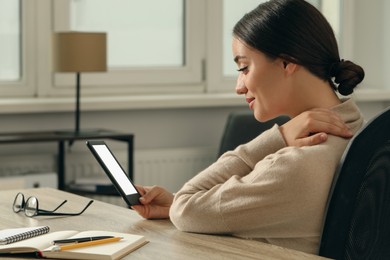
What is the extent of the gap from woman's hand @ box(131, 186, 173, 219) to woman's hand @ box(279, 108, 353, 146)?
41 centimetres

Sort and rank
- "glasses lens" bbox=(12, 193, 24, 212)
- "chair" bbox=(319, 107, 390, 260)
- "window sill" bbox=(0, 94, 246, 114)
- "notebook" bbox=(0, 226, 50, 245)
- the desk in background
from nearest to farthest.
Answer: "chair" bbox=(319, 107, 390, 260) → "notebook" bbox=(0, 226, 50, 245) → "glasses lens" bbox=(12, 193, 24, 212) → the desk in background → "window sill" bbox=(0, 94, 246, 114)

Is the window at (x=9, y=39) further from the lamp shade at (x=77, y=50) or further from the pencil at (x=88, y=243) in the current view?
the pencil at (x=88, y=243)

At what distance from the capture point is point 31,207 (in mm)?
2049

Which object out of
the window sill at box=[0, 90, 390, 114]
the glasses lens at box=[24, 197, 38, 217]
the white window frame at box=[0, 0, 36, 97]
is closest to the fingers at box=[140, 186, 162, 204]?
the glasses lens at box=[24, 197, 38, 217]

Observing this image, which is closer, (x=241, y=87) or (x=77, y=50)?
(x=241, y=87)

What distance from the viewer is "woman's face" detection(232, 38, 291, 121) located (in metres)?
1.74

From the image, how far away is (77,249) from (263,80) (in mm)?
525

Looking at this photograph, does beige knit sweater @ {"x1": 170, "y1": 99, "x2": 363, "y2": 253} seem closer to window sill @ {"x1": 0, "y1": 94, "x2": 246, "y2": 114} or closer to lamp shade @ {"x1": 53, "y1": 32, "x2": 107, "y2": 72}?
lamp shade @ {"x1": 53, "y1": 32, "x2": 107, "y2": 72}

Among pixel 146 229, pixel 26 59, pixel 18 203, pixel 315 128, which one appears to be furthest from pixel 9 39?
pixel 315 128

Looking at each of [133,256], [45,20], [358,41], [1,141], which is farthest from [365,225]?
[358,41]

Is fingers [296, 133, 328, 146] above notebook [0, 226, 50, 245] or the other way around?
above

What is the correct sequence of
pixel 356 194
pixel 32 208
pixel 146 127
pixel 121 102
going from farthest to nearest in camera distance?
pixel 146 127 < pixel 121 102 < pixel 32 208 < pixel 356 194

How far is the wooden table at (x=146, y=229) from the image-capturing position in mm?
1584

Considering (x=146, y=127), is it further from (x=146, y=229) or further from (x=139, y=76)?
(x=146, y=229)
